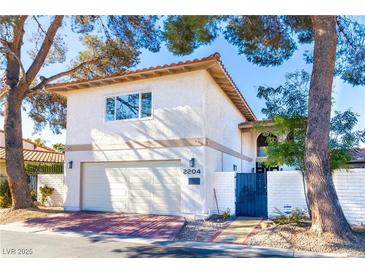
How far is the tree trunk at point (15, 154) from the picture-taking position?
14.1 metres

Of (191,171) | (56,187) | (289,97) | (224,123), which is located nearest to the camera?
(289,97)

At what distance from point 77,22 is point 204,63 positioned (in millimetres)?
6178

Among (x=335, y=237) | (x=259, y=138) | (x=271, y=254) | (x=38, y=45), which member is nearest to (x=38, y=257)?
(x=271, y=254)

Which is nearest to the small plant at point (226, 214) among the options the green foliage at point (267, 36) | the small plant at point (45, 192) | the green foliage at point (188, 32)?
the green foliage at point (267, 36)

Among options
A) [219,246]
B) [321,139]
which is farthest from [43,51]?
[321,139]

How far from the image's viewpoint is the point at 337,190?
10.9 m

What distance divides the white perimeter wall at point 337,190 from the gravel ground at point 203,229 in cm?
205

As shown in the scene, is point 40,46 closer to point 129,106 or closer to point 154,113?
point 129,106

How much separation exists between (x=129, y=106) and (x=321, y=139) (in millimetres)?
8108

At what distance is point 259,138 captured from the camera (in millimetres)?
22391

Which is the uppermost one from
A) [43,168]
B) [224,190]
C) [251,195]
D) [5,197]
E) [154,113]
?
[154,113]

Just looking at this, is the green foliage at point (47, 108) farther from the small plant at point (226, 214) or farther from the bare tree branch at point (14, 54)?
the small plant at point (226, 214)

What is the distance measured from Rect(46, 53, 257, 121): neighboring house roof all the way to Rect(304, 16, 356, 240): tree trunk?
3.82 meters
